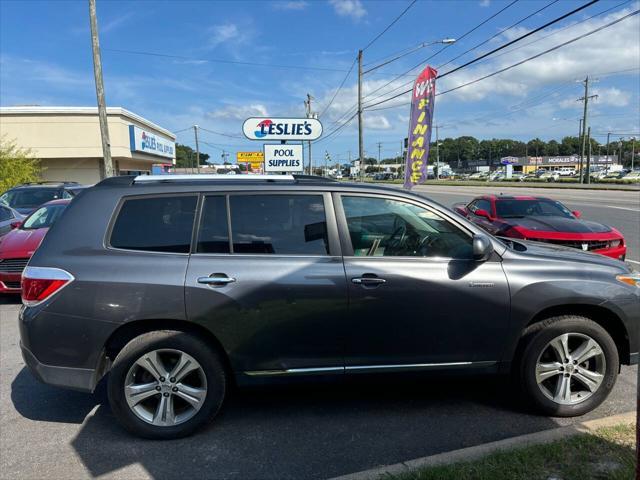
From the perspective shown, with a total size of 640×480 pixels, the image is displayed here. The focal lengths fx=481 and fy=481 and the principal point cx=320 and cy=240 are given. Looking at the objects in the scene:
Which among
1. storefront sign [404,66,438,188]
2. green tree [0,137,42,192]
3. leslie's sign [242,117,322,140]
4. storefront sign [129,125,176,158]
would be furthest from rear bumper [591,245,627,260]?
storefront sign [129,125,176,158]

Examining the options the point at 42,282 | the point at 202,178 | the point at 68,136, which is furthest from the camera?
the point at 68,136

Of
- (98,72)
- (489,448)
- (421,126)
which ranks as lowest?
(489,448)

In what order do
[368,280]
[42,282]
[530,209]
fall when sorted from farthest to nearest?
[530,209]
[368,280]
[42,282]

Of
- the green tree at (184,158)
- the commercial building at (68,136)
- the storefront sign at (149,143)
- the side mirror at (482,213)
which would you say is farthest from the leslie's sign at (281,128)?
the green tree at (184,158)

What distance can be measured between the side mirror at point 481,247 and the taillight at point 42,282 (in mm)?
2770

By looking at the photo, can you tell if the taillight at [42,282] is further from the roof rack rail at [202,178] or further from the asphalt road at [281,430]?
the asphalt road at [281,430]

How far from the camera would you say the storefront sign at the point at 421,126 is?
12.2m

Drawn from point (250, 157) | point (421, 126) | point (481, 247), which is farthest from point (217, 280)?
point (250, 157)

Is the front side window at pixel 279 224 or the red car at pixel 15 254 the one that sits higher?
the front side window at pixel 279 224

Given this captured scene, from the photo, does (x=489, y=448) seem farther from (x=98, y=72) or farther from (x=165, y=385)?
(x=98, y=72)

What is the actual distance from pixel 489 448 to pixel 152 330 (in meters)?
2.35

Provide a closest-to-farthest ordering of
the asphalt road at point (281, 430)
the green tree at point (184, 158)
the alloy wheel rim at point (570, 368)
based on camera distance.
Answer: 1. the asphalt road at point (281, 430)
2. the alloy wheel rim at point (570, 368)
3. the green tree at point (184, 158)

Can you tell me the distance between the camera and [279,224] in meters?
3.53

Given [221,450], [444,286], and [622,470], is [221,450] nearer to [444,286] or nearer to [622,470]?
[444,286]
